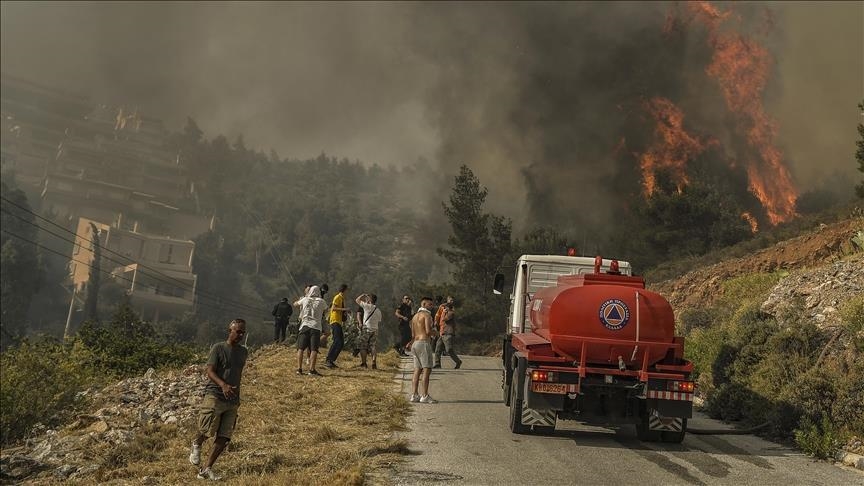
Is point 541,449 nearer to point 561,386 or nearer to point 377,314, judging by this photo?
point 561,386

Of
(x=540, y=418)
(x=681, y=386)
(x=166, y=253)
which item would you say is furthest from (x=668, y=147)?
(x=166, y=253)

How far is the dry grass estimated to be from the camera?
8.73 meters

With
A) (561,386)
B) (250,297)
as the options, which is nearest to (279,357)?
(561,386)

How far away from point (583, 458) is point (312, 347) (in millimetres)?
8786

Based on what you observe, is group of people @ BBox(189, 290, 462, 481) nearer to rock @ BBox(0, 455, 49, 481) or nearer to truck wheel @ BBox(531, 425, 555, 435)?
truck wheel @ BBox(531, 425, 555, 435)

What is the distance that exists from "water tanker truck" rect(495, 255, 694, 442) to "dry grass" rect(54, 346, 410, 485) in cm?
233

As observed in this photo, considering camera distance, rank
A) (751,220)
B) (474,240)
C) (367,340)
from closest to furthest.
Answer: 1. (367,340)
2. (751,220)
3. (474,240)

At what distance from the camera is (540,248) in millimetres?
52062

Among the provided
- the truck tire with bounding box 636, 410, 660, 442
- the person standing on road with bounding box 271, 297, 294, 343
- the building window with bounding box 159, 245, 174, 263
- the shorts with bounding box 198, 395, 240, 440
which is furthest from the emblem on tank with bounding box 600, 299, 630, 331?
the building window with bounding box 159, 245, 174, 263

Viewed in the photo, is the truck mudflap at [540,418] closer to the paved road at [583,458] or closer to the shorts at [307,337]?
the paved road at [583,458]

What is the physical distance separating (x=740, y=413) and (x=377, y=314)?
862 cm

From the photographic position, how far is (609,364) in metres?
11.1

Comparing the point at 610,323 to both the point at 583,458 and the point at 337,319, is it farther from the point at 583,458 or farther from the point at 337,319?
the point at 337,319

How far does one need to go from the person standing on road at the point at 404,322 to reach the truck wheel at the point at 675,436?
10914 mm
